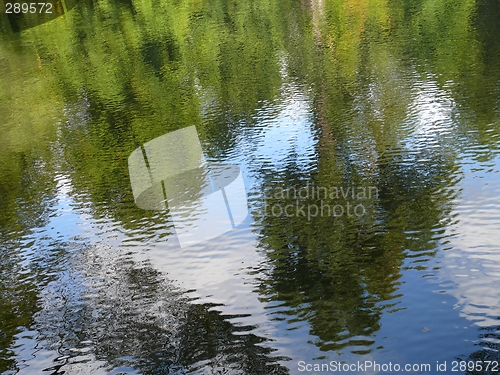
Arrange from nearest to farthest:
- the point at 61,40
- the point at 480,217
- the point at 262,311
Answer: the point at 262,311 < the point at 480,217 < the point at 61,40

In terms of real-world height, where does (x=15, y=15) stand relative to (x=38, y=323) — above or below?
above

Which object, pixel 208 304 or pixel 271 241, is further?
pixel 271 241

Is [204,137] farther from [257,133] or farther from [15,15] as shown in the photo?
[15,15]

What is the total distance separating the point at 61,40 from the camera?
18.2 m

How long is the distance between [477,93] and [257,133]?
3.74 meters

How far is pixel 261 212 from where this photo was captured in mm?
6809

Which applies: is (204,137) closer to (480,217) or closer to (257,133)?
(257,133)

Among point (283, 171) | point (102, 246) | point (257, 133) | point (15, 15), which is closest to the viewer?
point (102, 246)

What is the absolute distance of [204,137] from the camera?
919cm

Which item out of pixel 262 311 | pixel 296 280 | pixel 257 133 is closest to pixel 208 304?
pixel 262 311

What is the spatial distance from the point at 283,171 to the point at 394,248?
7.42 feet

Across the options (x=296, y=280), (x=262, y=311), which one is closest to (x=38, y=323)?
(x=262, y=311)

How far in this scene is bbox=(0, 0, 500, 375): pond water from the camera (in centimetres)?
487

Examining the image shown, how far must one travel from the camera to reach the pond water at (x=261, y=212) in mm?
4867
